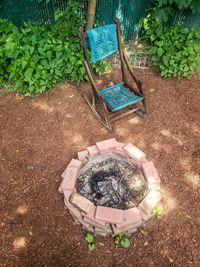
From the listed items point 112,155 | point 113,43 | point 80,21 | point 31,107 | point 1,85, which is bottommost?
point 112,155

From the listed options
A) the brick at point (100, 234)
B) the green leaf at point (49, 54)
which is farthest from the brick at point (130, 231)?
the green leaf at point (49, 54)

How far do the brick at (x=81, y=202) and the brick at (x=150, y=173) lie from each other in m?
0.75

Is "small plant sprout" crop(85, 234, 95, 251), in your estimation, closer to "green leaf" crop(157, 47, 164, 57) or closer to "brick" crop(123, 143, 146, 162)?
"brick" crop(123, 143, 146, 162)

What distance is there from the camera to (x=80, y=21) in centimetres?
407

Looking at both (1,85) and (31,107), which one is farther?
(1,85)

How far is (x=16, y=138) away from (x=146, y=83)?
2682mm

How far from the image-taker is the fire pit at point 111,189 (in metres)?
2.13

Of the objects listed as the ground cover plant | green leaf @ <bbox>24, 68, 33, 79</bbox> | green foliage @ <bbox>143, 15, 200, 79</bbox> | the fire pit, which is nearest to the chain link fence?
the ground cover plant

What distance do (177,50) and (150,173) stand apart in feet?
9.14

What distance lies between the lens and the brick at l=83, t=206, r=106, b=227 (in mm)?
2079

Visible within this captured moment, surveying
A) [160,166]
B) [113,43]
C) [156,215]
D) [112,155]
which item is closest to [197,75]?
[113,43]

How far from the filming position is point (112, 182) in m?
2.48

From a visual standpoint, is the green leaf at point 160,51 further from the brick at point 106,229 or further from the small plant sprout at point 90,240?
the small plant sprout at point 90,240

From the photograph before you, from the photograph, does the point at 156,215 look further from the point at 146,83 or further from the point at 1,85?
the point at 1,85
